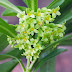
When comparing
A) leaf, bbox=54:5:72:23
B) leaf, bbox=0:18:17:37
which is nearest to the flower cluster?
leaf, bbox=0:18:17:37

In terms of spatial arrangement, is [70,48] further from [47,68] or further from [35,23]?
[35,23]

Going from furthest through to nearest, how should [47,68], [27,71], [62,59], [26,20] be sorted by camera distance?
[62,59] < [47,68] < [27,71] < [26,20]

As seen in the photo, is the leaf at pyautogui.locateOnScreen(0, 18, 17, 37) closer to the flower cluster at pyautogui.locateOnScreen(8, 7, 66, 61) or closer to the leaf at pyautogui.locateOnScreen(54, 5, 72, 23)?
the flower cluster at pyautogui.locateOnScreen(8, 7, 66, 61)

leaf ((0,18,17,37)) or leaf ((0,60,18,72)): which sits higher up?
leaf ((0,18,17,37))

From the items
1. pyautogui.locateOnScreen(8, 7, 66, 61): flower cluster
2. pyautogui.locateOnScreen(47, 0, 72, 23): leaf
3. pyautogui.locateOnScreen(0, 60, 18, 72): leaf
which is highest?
pyautogui.locateOnScreen(47, 0, 72, 23): leaf

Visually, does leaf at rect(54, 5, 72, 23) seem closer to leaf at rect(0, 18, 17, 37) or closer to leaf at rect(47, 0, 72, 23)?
leaf at rect(47, 0, 72, 23)

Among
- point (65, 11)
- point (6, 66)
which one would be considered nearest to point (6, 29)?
point (6, 66)

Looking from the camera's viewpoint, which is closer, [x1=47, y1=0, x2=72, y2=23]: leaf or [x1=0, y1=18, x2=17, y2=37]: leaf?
[x1=0, y1=18, x2=17, y2=37]: leaf

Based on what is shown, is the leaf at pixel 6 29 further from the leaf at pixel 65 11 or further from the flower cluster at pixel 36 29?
the leaf at pixel 65 11

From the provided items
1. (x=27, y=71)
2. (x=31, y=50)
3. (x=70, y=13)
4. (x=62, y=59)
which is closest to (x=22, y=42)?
(x=31, y=50)

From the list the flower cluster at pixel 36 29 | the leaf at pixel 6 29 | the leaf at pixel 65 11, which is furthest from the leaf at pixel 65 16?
the leaf at pixel 6 29

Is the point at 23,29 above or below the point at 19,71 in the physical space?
above
